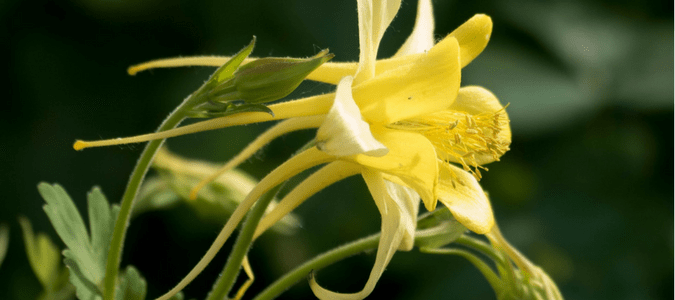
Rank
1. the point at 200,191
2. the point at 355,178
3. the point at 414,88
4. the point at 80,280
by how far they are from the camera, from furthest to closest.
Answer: the point at 355,178
the point at 200,191
the point at 80,280
the point at 414,88

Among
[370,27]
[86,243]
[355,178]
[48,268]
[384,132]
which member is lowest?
[355,178]

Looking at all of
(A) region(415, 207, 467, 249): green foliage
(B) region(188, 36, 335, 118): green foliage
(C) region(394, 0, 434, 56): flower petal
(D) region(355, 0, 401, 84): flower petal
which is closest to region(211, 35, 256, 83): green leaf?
(B) region(188, 36, 335, 118): green foliage

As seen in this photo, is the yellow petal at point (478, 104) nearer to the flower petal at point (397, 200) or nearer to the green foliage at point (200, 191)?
the flower petal at point (397, 200)

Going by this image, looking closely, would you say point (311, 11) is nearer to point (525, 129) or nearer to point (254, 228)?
point (525, 129)

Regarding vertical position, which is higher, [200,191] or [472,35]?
[472,35]

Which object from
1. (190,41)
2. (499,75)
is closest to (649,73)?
(499,75)

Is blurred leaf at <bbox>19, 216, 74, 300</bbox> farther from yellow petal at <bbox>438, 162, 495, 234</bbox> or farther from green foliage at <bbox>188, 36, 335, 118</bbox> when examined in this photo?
yellow petal at <bbox>438, 162, 495, 234</bbox>

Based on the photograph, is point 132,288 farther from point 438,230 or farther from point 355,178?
point 355,178

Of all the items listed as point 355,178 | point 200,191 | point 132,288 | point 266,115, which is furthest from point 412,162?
point 355,178
